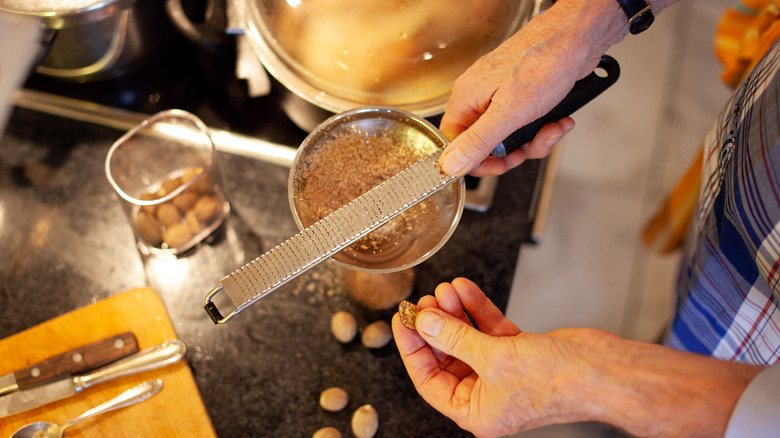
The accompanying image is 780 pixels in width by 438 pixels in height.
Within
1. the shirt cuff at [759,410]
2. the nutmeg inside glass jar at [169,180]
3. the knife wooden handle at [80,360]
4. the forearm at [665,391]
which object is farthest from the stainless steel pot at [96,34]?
the shirt cuff at [759,410]

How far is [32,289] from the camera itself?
2.66 feet

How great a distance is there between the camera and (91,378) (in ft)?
2.29

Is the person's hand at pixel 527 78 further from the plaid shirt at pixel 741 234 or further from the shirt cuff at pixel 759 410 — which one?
the shirt cuff at pixel 759 410

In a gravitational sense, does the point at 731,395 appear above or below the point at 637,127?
above

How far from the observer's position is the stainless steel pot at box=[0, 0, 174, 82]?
750 millimetres

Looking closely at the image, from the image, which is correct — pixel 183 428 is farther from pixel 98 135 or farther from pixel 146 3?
pixel 146 3

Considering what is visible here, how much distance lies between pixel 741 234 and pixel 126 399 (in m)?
0.80

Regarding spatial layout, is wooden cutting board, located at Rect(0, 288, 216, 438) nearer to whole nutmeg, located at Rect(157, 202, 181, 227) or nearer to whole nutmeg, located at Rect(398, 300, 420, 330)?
whole nutmeg, located at Rect(157, 202, 181, 227)

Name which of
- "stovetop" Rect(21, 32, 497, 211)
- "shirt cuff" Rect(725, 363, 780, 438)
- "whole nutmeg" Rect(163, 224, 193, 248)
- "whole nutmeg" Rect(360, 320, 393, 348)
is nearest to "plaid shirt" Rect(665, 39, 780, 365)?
"shirt cuff" Rect(725, 363, 780, 438)

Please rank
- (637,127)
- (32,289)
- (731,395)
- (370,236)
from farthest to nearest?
(637,127) → (32,289) → (370,236) → (731,395)

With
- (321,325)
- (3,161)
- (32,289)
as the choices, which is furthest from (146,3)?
(321,325)

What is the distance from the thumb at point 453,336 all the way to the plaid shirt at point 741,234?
1.18 feet

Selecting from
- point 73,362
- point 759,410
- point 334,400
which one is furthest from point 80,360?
point 759,410

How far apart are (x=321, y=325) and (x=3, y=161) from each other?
58 cm
